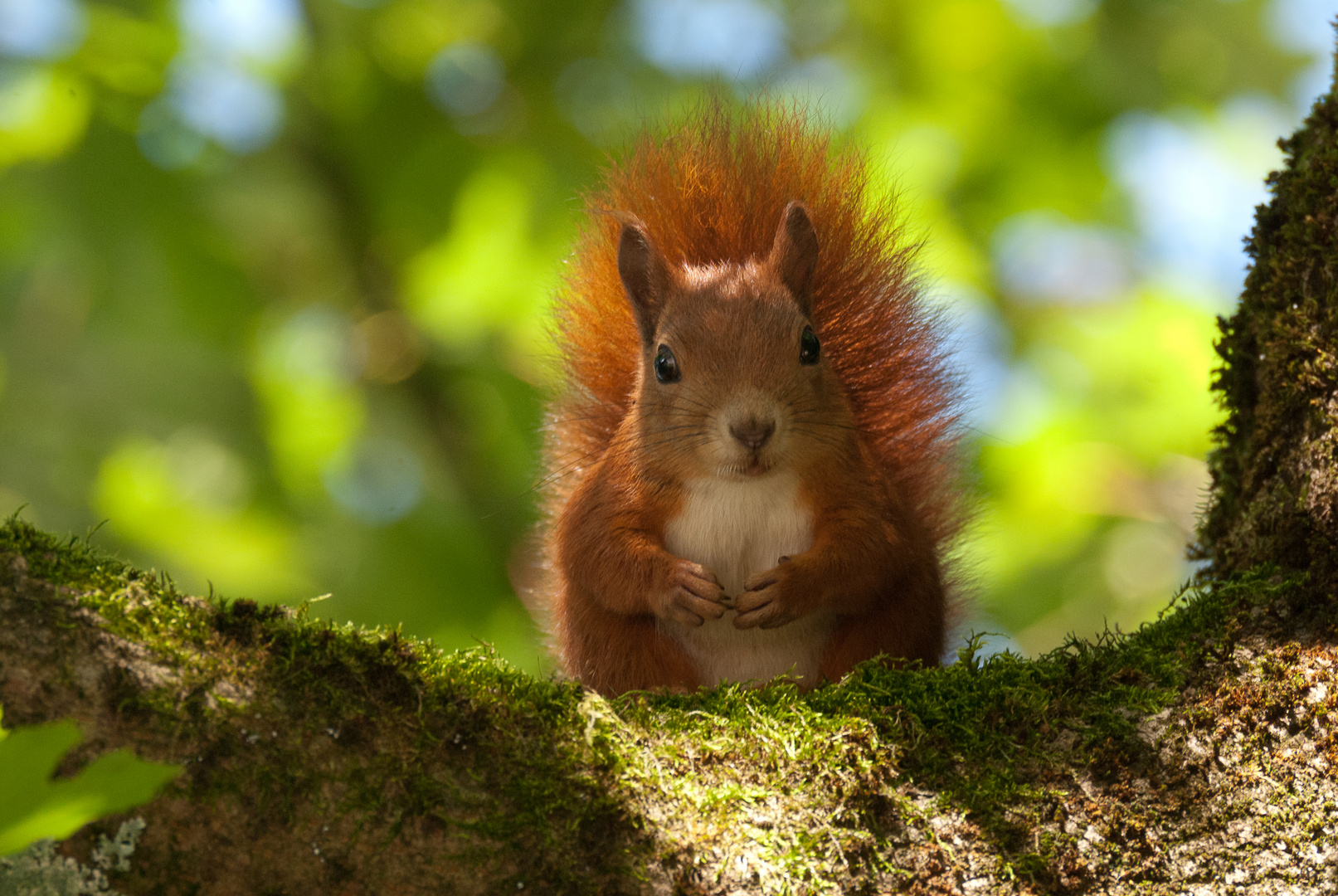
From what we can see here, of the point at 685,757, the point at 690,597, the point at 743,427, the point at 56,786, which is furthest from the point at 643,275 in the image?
the point at 56,786

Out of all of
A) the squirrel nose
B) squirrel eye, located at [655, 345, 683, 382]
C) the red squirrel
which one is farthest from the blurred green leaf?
squirrel eye, located at [655, 345, 683, 382]

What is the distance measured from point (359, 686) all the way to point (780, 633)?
1.10m

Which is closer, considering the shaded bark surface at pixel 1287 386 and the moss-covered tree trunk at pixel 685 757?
the moss-covered tree trunk at pixel 685 757

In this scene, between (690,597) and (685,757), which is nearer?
(685,757)

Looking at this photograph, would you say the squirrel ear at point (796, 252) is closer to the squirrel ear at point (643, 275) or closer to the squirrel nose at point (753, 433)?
the squirrel ear at point (643, 275)

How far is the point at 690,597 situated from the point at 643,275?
85 cm

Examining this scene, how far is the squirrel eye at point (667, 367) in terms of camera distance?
8.32ft

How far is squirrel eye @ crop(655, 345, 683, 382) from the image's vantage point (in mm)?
2535

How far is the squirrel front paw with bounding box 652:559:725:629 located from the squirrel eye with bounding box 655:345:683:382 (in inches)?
18.9

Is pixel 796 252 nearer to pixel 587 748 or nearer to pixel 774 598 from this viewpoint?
pixel 774 598

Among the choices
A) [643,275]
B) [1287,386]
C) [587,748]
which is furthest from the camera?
[643,275]

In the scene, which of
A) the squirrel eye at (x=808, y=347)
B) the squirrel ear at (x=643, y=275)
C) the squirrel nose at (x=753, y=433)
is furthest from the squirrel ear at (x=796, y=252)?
the squirrel nose at (x=753, y=433)

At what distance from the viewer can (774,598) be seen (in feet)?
A: 7.20

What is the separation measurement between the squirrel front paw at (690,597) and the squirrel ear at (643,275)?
2.20 feet
